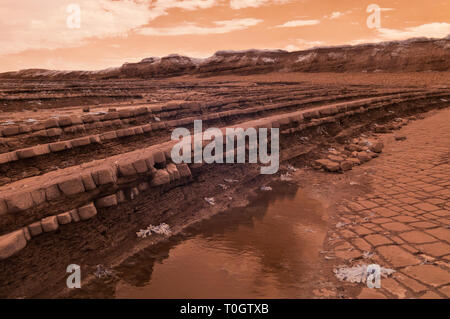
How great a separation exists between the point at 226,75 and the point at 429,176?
37.0m

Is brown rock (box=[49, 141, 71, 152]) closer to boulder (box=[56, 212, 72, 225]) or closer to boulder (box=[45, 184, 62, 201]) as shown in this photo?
boulder (box=[45, 184, 62, 201])

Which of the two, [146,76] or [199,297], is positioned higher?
[146,76]

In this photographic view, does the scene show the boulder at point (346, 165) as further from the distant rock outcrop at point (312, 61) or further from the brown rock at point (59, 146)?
the distant rock outcrop at point (312, 61)

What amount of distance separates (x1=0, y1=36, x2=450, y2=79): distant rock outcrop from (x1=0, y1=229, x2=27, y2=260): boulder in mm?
34472

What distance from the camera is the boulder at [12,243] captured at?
273 cm

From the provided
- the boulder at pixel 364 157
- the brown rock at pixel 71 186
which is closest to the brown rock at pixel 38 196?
the brown rock at pixel 71 186

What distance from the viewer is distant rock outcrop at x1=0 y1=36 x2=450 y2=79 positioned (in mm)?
29938

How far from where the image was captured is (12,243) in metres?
2.80

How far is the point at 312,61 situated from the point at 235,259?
3689 cm

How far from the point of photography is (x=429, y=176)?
5.18m

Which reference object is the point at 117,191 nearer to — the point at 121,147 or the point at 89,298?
the point at 89,298

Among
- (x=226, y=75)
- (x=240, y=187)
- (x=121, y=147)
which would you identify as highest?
(x=226, y=75)

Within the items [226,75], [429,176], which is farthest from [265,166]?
[226,75]

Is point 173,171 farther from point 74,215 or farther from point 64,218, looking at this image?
point 64,218
